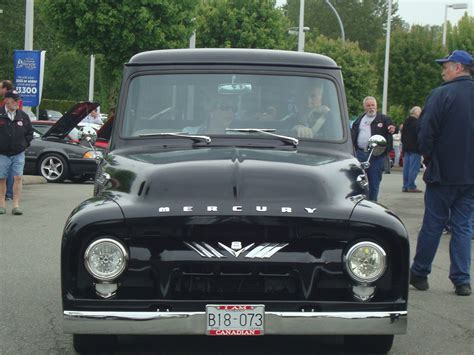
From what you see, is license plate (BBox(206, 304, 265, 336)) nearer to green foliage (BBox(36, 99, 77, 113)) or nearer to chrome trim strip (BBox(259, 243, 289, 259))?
chrome trim strip (BBox(259, 243, 289, 259))

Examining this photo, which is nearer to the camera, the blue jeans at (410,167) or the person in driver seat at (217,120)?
the person in driver seat at (217,120)

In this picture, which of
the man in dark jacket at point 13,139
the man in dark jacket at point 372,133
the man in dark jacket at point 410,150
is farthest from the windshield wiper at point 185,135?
the man in dark jacket at point 410,150

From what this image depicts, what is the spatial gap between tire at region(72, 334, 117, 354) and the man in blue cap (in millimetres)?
3220

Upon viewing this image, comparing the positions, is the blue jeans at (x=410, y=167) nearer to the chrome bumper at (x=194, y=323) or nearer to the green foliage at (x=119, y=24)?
the green foliage at (x=119, y=24)

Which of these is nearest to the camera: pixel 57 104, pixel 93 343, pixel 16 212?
pixel 93 343

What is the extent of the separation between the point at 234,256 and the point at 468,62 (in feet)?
12.5

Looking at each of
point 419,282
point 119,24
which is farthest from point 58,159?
point 419,282

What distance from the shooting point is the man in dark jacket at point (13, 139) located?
517 inches

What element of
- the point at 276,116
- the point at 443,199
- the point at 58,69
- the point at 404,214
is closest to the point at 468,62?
the point at 443,199

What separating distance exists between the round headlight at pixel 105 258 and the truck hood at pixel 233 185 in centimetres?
19

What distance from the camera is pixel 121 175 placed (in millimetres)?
5875

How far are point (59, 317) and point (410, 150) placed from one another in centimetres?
A: 1391

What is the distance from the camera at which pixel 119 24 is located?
99.4 feet

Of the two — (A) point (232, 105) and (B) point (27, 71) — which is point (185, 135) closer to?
(A) point (232, 105)
